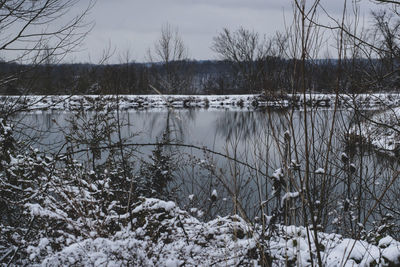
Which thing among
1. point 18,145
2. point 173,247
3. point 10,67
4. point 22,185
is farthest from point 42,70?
point 173,247

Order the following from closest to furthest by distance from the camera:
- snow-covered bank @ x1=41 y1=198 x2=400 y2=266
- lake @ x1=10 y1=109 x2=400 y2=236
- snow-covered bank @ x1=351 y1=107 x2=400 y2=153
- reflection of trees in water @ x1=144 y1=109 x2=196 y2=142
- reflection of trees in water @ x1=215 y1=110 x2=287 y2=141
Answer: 1. reflection of trees in water @ x1=144 y1=109 x2=196 y2=142
2. lake @ x1=10 y1=109 x2=400 y2=236
3. reflection of trees in water @ x1=215 y1=110 x2=287 y2=141
4. snow-covered bank @ x1=41 y1=198 x2=400 y2=266
5. snow-covered bank @ x1=351 y1=107 x2=400 y2=153

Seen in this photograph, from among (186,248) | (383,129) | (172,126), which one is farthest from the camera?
(172,126)

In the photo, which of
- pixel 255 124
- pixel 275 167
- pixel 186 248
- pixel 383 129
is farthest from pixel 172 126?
pixel 186 248

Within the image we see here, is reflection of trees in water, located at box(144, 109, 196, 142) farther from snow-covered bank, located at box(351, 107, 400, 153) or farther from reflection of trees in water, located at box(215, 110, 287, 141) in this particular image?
snow-covered bank, located at box(351, 107, 400, 153)

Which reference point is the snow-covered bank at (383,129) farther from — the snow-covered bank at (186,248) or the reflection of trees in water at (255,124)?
the snow-covered bank at (186,248)

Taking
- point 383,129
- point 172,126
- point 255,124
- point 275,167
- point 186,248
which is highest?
point 255,124

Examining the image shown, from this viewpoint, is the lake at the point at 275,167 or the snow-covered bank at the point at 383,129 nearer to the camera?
the lake at the point at 275,167

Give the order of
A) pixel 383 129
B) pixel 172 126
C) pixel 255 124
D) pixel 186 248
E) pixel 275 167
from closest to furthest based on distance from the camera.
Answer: pixel 186 248 → pixel 255 124 → pixel 275 167 → pixel 383 129 → pixel 172 126

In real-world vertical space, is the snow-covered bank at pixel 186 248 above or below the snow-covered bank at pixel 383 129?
below

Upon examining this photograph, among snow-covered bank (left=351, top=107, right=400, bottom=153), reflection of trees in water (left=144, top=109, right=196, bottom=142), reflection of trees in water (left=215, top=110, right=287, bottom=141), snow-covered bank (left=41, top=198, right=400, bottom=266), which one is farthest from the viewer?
snow-covered bank (left=351, top=107, right=400, bottom=153)

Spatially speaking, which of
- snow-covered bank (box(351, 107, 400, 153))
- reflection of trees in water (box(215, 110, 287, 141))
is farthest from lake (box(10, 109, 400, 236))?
snow-covered bank (box(351, 107, 400, 153))

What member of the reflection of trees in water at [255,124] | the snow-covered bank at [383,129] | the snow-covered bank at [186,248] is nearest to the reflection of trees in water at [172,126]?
the reflection of trees in water at [255,124]

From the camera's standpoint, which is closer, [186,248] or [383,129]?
[186,248]

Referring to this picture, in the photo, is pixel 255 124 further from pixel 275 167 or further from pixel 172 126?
pixel 172 126
